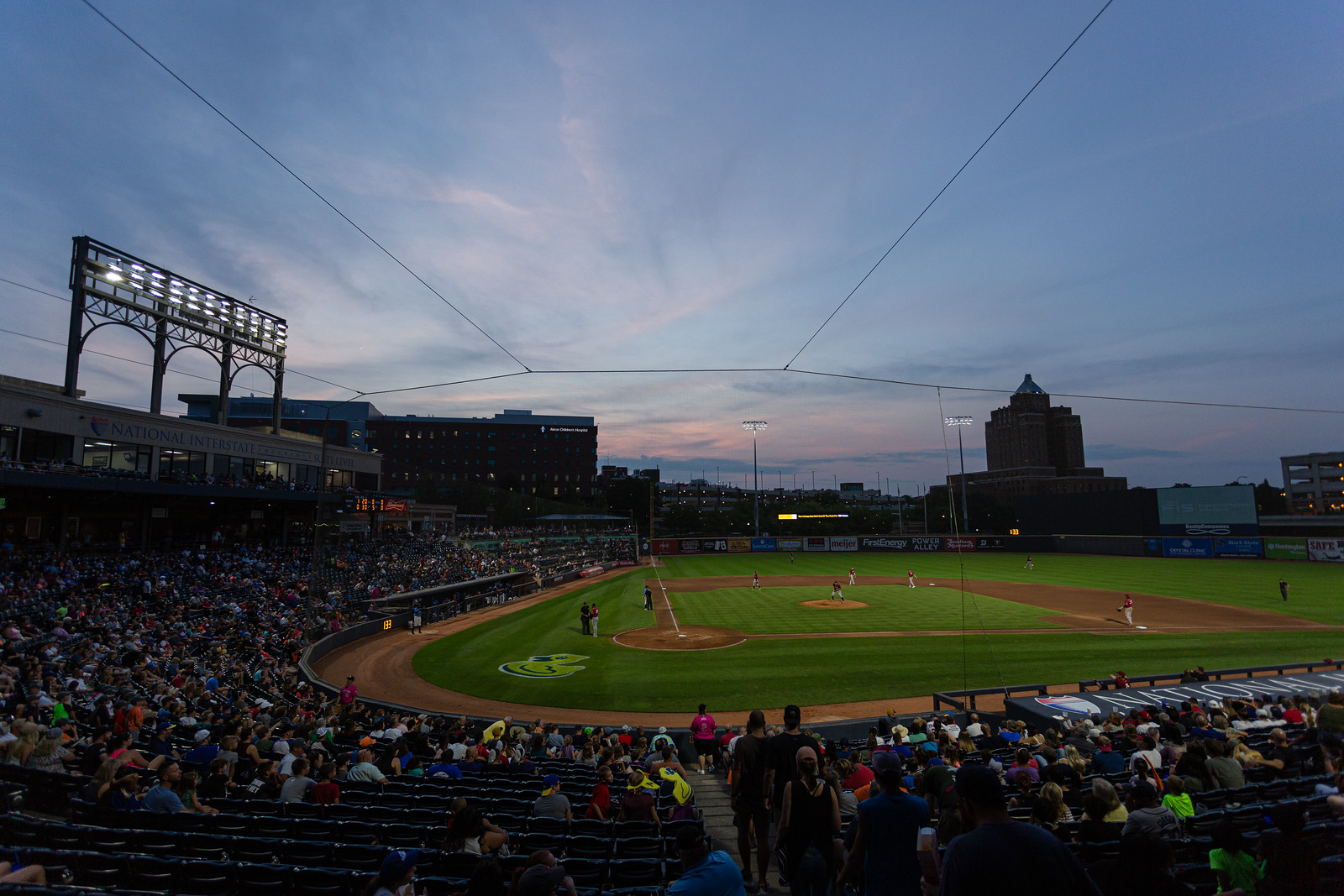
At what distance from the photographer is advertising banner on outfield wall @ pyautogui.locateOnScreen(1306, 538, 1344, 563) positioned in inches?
2053

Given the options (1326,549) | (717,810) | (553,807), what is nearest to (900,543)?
(1326,549)

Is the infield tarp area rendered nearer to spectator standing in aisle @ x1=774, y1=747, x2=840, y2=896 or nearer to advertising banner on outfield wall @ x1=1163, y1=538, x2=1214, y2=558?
spectator standing in aisle @ x1=774, y1=747, x2=840, y2=896

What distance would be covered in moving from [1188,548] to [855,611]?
4895 centimetres

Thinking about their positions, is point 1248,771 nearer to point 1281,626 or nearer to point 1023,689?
point 1023,689

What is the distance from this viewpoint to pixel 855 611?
33812mm

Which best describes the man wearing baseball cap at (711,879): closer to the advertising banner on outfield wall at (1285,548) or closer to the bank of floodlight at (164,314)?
the bank of floodlight at (164,314)

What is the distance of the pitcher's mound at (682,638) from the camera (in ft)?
84.4

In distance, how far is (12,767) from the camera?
7844 mm

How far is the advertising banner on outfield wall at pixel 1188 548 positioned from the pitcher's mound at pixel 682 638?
5728 centimetres

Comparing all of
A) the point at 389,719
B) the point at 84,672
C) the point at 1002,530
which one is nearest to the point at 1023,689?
the point at 389,719

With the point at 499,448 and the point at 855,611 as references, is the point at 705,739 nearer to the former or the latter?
the point at 855,611

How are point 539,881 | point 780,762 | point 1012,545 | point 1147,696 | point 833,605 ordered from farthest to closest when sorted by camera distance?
point 1012,545 < point 833,605 < point 1147,696 < point 780,762 < point 539,881

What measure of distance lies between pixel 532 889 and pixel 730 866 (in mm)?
1164

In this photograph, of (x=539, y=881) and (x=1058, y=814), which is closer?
(x=539, y=881)
